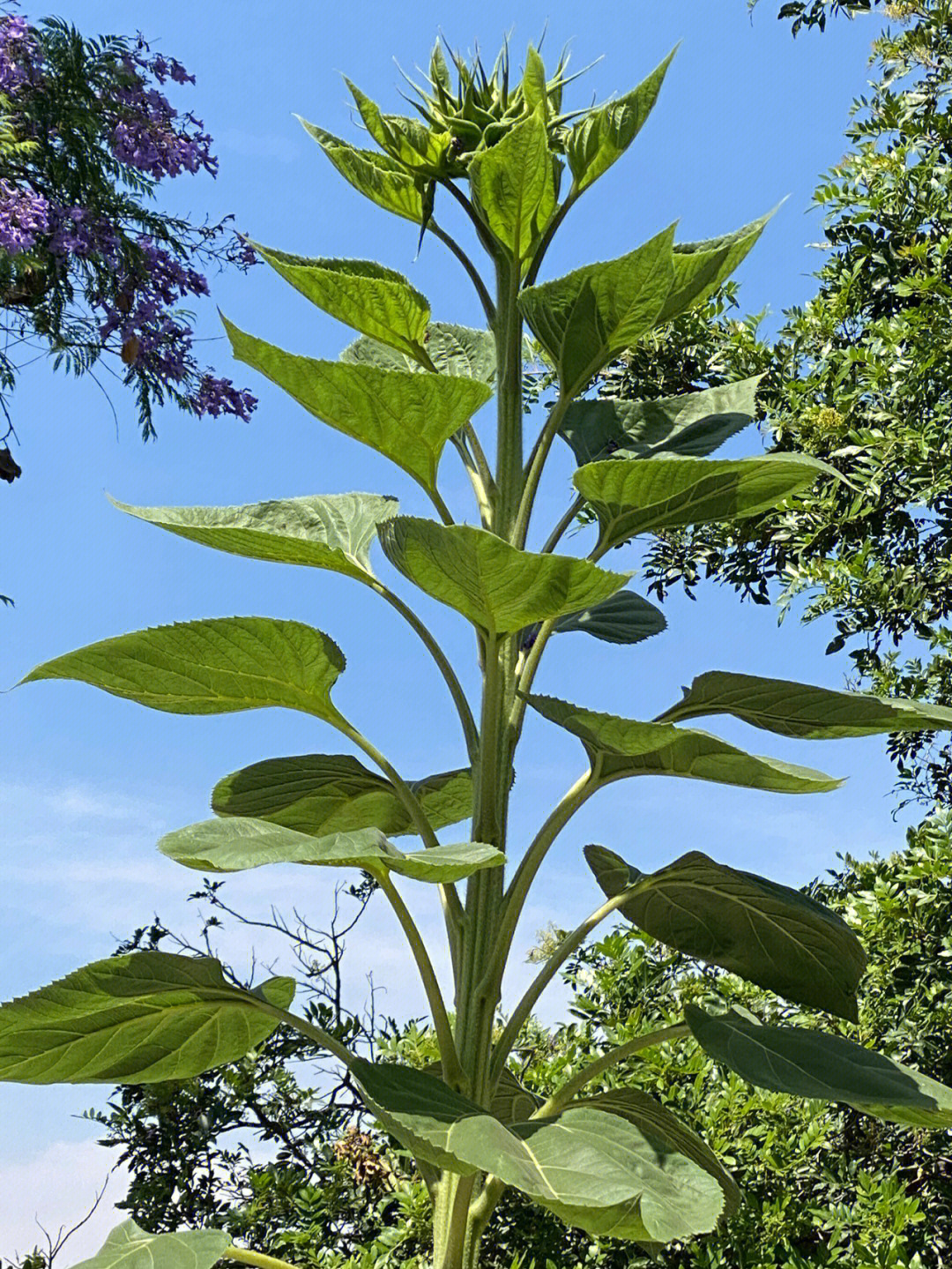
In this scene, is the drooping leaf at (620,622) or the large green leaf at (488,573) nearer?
the large green leaf at (488,573)

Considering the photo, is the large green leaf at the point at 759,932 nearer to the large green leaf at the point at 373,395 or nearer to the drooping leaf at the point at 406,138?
the large green leaf at the point at 373,395

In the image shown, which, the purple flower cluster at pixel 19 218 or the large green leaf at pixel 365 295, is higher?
the purple flower cluster at pixel 19 218

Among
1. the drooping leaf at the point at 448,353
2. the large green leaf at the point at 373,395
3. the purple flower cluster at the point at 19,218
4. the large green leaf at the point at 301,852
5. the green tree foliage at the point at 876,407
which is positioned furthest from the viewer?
the purple flower cluster at the point at 19,218

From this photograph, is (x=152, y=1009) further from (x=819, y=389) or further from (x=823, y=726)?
(x=819, y=389)

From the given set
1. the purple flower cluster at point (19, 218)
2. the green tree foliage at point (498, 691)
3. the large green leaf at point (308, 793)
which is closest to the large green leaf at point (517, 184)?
the green tree foliage at point (498, 691)

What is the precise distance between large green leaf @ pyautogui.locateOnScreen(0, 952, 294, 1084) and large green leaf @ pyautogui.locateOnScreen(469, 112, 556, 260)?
1031 mm

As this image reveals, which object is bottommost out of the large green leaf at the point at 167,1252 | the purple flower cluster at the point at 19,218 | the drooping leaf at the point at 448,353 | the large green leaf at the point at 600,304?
the large green leaf at the point at 167,1252

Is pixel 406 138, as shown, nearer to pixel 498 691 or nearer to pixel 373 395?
pixel 373 395

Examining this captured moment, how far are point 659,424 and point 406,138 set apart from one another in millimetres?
546

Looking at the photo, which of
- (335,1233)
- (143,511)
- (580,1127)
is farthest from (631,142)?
(335,1233)

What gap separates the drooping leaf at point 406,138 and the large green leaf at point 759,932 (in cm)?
98

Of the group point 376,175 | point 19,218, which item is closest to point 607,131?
point 376,175

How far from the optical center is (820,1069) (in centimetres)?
143

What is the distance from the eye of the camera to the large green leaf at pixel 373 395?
1.38 metres
